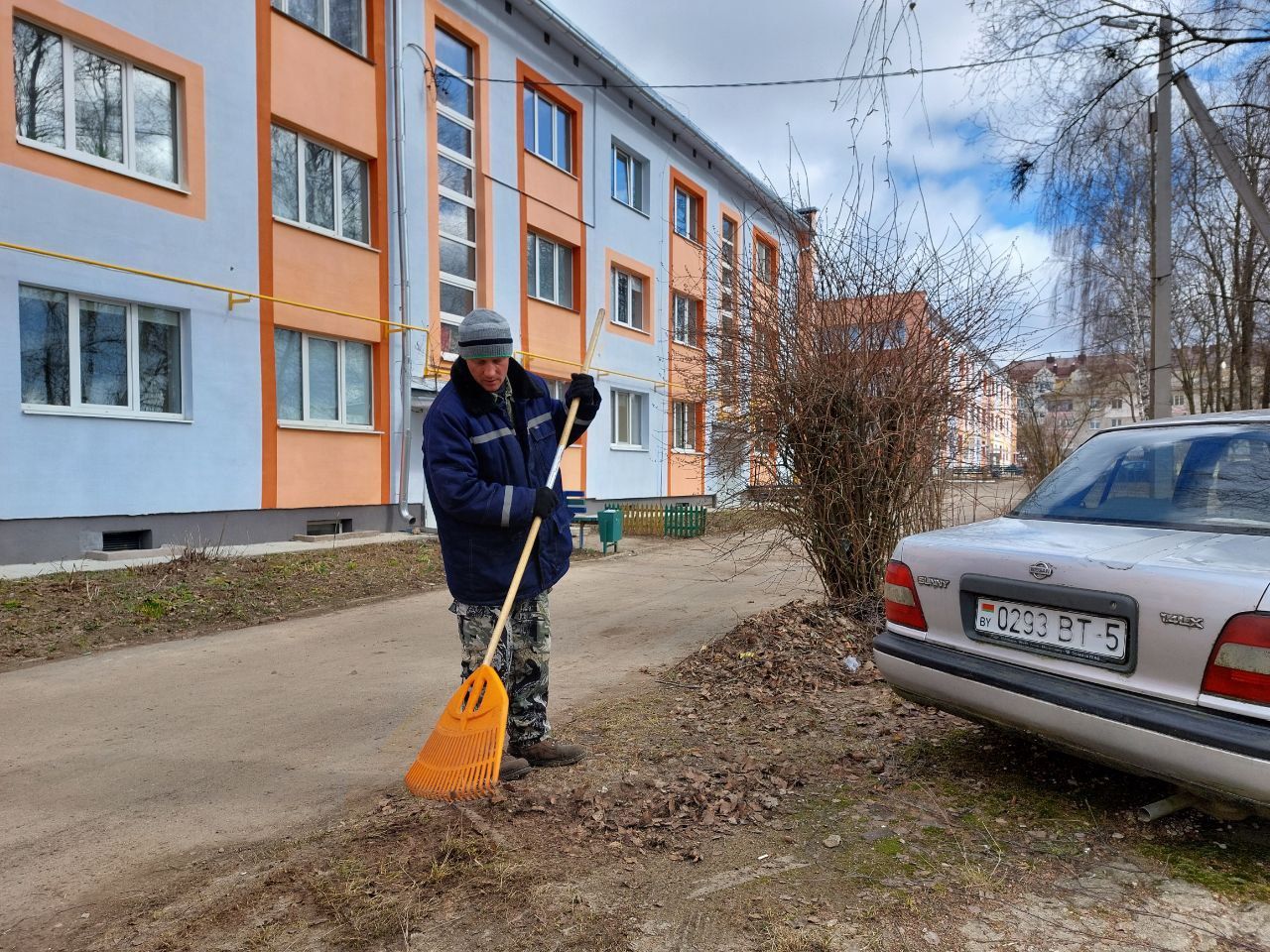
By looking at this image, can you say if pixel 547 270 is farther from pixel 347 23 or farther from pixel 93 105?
pixel 93 105

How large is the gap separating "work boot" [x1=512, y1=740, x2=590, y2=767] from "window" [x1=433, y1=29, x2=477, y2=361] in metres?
10.7

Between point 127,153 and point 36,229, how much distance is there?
1522 millimetres

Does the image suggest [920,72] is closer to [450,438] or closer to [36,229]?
[450,438]

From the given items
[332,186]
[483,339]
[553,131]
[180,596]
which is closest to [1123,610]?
[483,339]

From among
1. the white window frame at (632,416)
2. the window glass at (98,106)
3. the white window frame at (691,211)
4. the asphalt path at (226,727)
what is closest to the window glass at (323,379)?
the window glass at (98,106)

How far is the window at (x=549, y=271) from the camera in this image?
16219 millimetres

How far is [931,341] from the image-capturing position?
19.4 feet

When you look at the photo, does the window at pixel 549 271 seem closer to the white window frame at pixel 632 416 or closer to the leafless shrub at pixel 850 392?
the white window frame at pixel 632 416

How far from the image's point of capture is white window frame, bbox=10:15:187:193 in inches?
350

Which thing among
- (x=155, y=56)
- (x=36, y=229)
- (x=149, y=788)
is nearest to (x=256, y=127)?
(x=155, y=56)

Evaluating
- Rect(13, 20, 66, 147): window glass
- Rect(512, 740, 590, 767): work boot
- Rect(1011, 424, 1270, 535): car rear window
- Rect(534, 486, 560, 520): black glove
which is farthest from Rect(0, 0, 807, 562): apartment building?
Rect(512, 740, 590, 767): work boot

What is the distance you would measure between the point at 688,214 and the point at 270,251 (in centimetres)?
1403

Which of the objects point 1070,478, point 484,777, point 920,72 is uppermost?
point 920,72

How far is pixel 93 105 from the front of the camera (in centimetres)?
927
